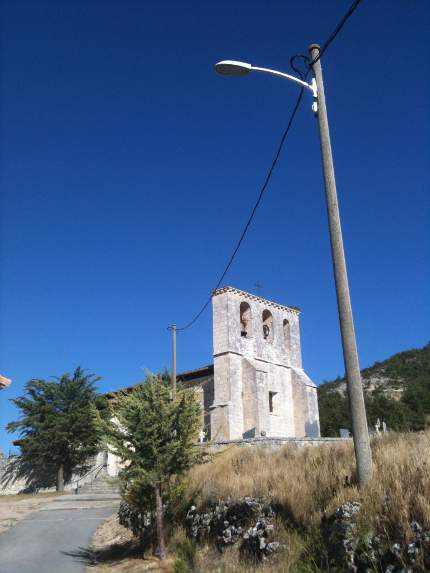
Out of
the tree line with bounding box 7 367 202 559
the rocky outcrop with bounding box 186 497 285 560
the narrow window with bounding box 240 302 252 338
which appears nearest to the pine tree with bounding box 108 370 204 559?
the tree line with bounding box 7 367 202 559

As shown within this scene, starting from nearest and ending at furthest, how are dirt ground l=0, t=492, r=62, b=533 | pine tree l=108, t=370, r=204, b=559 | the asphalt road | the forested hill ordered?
1. the asphalt road
2. pine tree l=108, t=370, r=204, b=559
3. dirt ground l=0, t=492, r=62, b=533
4. the forested hill

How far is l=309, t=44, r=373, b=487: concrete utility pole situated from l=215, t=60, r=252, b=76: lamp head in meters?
1.19

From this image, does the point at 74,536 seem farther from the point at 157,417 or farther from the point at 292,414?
the point at 292,414

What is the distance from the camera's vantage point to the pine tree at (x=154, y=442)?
11.7 m

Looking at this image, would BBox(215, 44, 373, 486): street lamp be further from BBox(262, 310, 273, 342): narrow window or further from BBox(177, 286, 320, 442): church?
BBox(262, 310, 273, 342): narrow window

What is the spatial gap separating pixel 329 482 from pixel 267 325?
94.2ft

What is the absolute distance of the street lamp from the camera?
7582mm

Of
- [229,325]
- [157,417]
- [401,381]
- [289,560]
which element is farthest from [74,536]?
[401,381]

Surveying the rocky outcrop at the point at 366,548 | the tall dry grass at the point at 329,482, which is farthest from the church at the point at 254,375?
the rocky outcrop at the point at 366,548

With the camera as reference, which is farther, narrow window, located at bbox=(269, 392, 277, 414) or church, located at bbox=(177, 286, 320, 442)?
narrow window, located at bbox=(269, 392, 277, 414)

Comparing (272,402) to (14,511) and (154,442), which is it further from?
(154,442)

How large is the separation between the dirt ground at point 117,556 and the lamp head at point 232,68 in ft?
30.2

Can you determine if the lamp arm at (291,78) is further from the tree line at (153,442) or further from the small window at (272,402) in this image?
the small window at (272,402)

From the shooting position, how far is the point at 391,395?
59938mm
